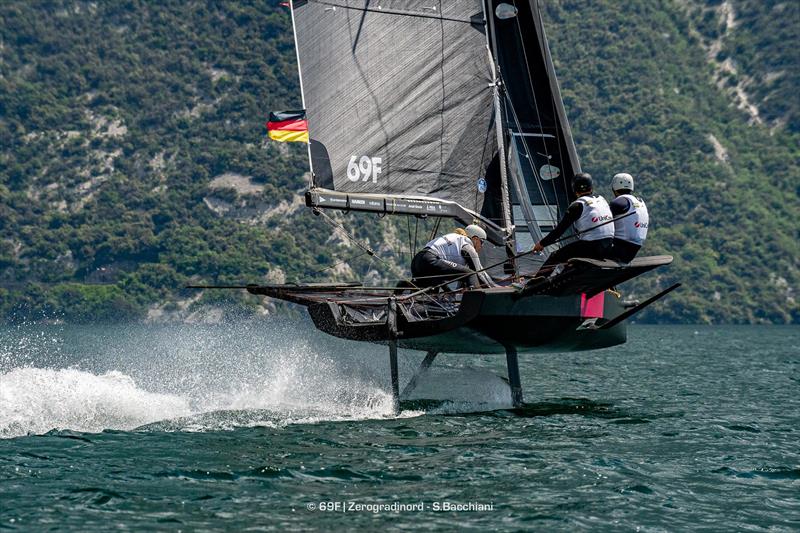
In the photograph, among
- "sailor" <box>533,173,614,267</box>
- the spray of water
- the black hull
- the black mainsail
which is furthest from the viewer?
the black mainsail

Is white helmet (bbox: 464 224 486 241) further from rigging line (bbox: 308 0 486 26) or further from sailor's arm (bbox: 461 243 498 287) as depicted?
rigging line (bbox: 308 0 486 26)

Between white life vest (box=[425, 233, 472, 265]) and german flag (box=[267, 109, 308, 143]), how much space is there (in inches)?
243

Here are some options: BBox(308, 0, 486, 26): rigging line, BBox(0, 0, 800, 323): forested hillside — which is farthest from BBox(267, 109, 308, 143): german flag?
BBox(0, 0, 800, 323): forested hillside

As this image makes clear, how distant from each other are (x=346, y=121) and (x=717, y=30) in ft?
464

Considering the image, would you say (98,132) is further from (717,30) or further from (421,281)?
(421,281)

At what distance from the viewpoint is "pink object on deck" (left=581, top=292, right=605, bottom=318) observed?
18.0 meters

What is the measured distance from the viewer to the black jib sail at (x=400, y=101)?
20.1m

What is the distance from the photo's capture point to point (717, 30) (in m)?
153

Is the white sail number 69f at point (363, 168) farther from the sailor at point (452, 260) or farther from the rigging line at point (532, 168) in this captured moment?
the rigging line at point (532, 168)

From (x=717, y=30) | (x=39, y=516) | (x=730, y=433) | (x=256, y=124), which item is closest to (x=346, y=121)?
(x=730, y=433)

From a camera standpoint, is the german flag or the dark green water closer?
the dark green water

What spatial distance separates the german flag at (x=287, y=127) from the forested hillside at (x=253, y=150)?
256ft

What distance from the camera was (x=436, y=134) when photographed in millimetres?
20703

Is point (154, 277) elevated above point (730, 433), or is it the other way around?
point (154, 277)
